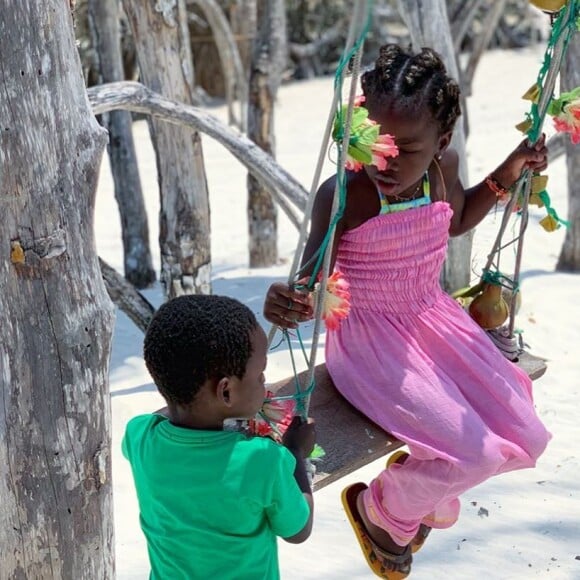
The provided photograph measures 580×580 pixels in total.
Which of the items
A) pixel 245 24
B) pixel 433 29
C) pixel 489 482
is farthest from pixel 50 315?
pixel 245 24

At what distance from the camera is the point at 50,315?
215 centimetres

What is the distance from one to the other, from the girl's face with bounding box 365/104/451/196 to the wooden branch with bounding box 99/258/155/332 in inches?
76.3

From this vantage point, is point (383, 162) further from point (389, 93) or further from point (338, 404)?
point (338, 404)

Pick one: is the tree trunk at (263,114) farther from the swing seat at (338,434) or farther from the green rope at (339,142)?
the green rope at (339,142)

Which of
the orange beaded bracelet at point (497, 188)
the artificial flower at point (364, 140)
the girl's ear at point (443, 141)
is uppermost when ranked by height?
the artificial flower at point (364, 140)

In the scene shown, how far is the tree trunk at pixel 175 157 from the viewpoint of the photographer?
4.40m

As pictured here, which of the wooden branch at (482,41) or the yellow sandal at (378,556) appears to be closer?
the yellow sandal at (378,556)

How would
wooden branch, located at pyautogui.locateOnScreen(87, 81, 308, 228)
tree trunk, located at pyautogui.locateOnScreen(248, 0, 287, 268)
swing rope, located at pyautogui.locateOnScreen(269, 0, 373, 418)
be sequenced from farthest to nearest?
tree trunk, located at pyautogui.locateOnScreen(248, 0, 287, 268), wooden branch, located at pyautogui.locateOnScreen(87, 81, 308, 228), swing rope, located at pyautogui.locateOnScreen(269, 0, 373, 418)

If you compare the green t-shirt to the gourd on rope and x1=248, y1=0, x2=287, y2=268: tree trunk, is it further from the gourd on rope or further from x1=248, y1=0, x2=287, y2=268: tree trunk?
x1=248, y1=0, x2=287, y2=268: tree trunk

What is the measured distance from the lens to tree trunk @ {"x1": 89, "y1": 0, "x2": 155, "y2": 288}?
6062 millimetres

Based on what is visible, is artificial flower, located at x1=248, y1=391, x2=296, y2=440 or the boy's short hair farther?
artificial flower, located at x1=248, y1=391, x2=296, y2=440

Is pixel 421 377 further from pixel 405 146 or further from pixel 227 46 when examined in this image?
pixel 227 46

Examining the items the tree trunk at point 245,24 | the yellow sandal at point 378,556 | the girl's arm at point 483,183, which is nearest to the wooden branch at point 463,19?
the tree trunk at point 245,24

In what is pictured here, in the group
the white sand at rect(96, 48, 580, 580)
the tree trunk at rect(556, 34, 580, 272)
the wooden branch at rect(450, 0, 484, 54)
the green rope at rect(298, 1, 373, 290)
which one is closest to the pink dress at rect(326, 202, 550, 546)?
the green rope at rect(298, 1, 373, 290)
